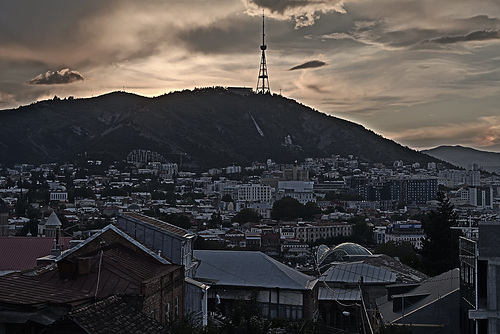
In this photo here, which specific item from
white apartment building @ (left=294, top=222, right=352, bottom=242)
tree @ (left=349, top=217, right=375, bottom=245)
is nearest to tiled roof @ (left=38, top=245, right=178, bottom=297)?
tree @ (left=349, top=217, right=375, bottom=245)

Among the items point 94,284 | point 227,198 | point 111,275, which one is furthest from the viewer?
point 227,198

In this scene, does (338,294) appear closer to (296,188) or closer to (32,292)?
(32,292)

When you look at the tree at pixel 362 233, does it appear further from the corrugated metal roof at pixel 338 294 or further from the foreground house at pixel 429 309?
the foreground house at pixel 429 309

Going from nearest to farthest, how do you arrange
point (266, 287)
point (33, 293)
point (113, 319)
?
1. point (113, 319)
2. point (33, 293)
3. point (266, 287)

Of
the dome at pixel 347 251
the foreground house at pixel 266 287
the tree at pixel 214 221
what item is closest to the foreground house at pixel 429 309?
the foreground house at pixel 266 287

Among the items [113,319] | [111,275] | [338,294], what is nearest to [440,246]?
[338,294]

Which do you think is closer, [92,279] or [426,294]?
[92,279]

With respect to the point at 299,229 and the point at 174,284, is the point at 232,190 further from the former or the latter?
the point at 174,284
